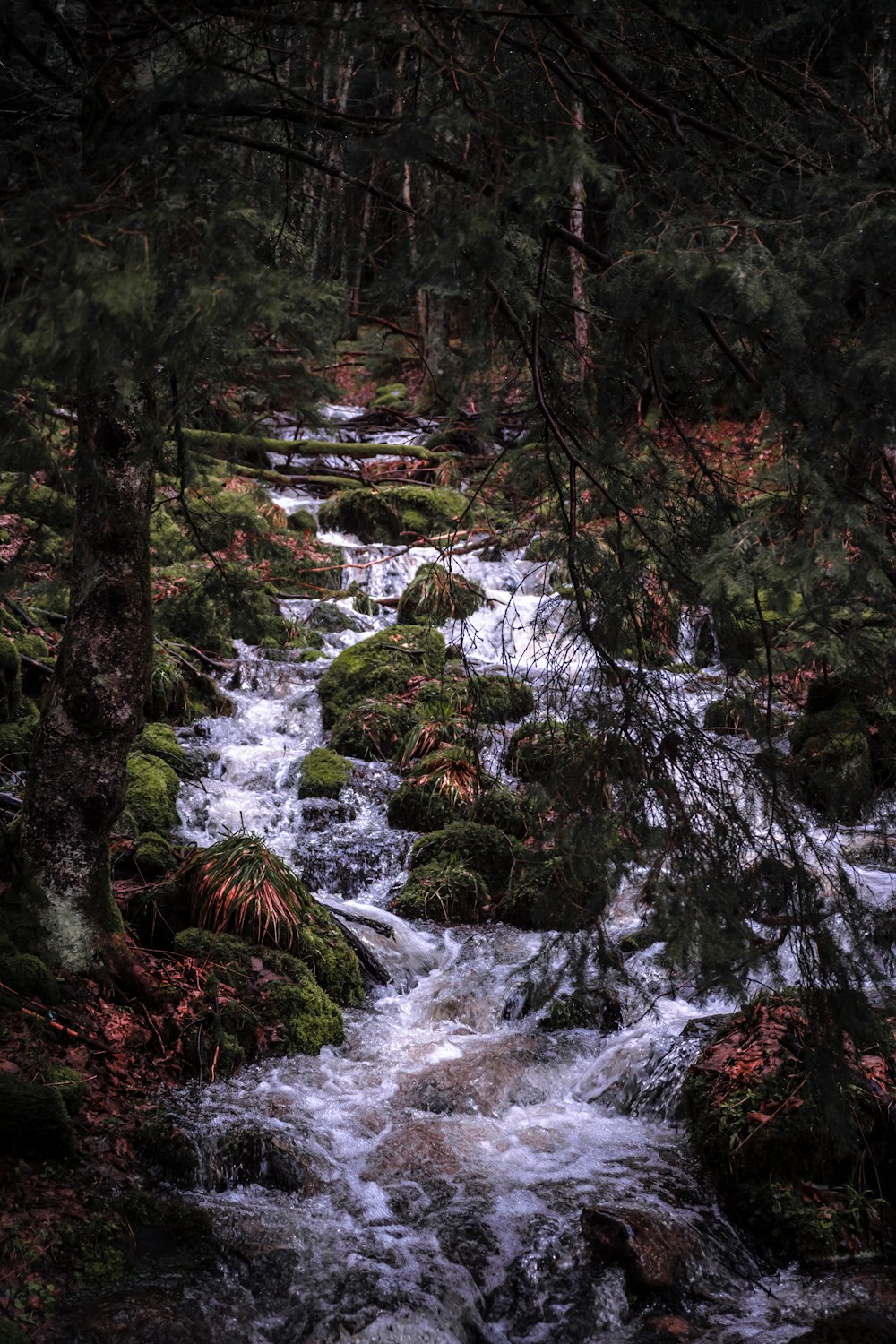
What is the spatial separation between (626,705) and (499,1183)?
271 centimetres

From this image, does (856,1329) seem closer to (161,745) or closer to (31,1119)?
(31,1119)

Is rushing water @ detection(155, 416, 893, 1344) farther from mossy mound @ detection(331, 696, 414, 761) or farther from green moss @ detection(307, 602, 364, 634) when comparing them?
green moss @ detection(307, 602, 364, 634)

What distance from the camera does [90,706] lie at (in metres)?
4.41

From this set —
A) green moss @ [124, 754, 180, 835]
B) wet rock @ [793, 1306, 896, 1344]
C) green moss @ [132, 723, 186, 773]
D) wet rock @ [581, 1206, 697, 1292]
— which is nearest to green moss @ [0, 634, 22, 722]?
green moss @ [124, 754, 180, 835]

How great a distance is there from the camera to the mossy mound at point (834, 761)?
3633 mm

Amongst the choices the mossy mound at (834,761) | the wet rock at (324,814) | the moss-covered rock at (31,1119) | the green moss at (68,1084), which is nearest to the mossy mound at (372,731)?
the wet rock at (324,814)

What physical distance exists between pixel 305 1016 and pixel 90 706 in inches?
99.4

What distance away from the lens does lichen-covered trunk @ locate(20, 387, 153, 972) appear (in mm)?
4312

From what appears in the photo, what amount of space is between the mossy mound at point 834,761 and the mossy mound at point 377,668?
4080 millimetres

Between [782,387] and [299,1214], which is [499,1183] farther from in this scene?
[782,387]

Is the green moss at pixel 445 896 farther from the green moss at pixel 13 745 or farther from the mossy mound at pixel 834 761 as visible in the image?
the green moss at pixel 13 745

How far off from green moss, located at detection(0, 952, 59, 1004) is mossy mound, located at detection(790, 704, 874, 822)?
3.52 metres

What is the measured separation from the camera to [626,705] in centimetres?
339

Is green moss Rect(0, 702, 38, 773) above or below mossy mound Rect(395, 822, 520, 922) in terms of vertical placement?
above
